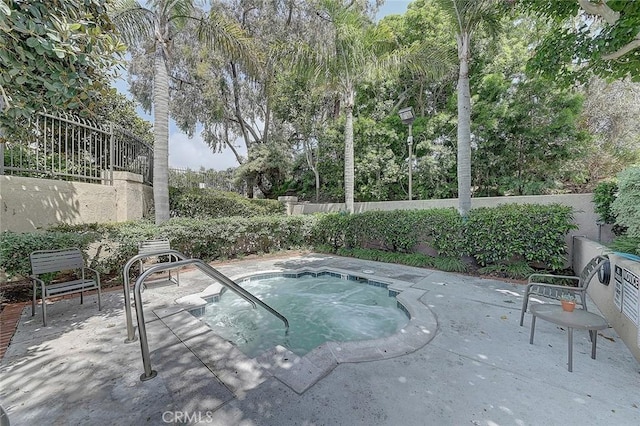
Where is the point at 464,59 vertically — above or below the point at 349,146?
above

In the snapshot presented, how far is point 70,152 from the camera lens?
6285 mm

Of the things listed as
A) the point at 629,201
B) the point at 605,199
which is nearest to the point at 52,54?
the point at 629,201

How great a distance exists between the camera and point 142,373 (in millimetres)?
2543

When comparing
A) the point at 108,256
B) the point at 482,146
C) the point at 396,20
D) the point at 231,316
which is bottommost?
the point at 231,316

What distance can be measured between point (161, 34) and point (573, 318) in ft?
Answer: 33.7

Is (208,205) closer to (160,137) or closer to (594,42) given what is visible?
(160,137)

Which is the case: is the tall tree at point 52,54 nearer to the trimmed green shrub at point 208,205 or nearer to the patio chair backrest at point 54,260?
the patio chair backrest at point 54,260

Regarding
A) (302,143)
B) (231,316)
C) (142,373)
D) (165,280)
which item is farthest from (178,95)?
(142,373)

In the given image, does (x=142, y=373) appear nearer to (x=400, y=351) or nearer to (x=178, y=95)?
(x=400, y=351)

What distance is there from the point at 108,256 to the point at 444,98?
14.7 metres

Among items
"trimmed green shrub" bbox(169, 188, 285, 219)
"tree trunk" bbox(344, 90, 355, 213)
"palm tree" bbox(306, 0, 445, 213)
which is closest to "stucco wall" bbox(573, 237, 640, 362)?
"tree trunk" bbox(344, 90, 355, 213)

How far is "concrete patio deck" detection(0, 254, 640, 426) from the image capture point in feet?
6.73

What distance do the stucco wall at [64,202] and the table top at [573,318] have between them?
8.35 m

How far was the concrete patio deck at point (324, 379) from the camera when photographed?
205 centimetres
